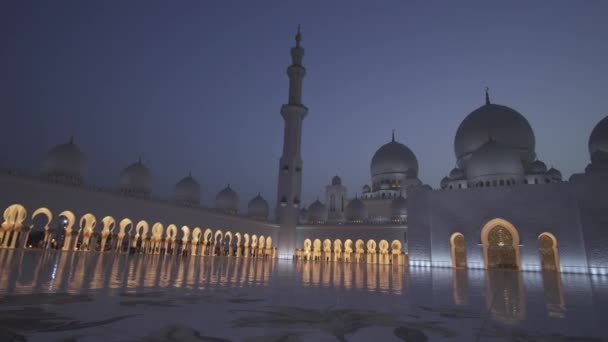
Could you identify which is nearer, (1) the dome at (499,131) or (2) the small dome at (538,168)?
(2) the small dome at (538,168)

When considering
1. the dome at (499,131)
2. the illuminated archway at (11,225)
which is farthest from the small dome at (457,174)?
the illuminated archway at (11,225)

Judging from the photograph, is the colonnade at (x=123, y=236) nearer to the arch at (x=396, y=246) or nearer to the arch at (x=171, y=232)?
the arch at (x=171, y=232)

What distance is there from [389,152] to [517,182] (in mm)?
13617

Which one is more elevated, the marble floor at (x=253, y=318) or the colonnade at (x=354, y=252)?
the colonnade at (x=354, y=252)

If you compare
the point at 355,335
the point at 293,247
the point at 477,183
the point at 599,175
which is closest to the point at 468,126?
the point at 477,183

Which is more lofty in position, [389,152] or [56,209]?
[389,152]

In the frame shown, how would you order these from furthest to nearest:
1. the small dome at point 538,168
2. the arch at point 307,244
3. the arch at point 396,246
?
the arch at point 307,244, the arch at point 396,246, the small dome at point 538,168

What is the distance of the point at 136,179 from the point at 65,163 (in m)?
4.63

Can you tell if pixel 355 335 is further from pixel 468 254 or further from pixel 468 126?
pixel 468 126

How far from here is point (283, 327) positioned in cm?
224

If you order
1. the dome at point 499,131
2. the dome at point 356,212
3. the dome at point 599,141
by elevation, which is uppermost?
the dome at point 499,131

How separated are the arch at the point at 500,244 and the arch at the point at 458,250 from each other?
1.06 meters

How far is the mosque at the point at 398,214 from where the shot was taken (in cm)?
1541

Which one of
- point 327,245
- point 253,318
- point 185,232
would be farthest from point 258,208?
point 253,318
